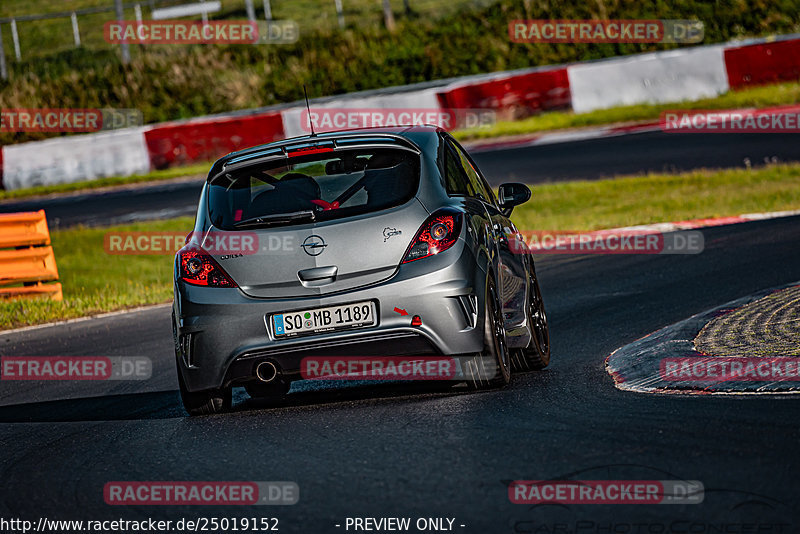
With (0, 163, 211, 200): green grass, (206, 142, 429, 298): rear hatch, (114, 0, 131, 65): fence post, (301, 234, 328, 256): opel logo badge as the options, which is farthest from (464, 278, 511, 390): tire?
(114, 0, 131, 65): fence post

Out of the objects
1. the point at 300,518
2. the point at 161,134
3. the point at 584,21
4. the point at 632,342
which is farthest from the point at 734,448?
the point at 584,21

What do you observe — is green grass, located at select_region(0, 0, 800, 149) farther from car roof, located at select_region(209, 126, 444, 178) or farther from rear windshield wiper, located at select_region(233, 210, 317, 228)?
rear windshield wiper, located at select_region(233, 210, 317, 228)

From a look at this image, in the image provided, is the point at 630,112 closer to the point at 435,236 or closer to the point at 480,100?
the point at 480,100

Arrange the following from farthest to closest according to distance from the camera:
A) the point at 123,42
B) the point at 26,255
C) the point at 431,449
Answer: the point at 123,42 < the point at 26,255 < the point at 431,449

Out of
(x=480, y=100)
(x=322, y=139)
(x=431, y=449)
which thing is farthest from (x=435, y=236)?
(x=480, y=100)

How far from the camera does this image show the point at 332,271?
644 centimetres

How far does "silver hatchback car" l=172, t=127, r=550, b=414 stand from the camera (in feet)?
21.1

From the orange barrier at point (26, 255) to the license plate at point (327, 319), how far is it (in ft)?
25.9

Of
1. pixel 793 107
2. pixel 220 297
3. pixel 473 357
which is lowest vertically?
pixel 793 107

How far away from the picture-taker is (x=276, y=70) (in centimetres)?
3525

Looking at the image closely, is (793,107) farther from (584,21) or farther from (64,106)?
(64,106)

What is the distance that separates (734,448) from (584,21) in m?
29.9

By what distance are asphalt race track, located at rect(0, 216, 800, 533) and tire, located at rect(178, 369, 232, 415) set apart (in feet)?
0.36

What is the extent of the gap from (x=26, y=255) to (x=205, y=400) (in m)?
7.63
